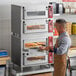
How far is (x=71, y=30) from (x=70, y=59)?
60 centimetres

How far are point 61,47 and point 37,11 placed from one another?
92 centimetres

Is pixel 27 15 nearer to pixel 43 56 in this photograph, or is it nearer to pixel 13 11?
pixel 13 11

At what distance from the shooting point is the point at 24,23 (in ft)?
14.6

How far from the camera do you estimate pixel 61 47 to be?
12.9 feet

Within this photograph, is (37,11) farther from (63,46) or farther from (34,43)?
(63,46)

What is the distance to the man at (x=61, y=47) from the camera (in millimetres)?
3949

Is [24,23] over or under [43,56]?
over

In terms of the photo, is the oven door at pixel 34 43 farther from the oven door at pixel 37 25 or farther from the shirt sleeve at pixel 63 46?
the shirt sleeve at pixel 63 46

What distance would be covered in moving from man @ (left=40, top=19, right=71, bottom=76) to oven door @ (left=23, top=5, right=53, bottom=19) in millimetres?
538

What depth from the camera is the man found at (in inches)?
155

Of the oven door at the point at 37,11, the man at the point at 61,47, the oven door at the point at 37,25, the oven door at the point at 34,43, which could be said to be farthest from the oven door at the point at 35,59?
the oven door at the point at 37,11

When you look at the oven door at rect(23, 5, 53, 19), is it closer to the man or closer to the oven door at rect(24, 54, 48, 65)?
the man

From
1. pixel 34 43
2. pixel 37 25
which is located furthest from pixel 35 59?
pixel 37 25

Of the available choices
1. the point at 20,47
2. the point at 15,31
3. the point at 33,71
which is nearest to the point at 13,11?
the point at 15,31
